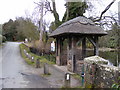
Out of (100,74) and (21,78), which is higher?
(100,74)

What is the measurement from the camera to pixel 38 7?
2283 cm

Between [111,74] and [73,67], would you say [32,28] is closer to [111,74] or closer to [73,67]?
[73,67]

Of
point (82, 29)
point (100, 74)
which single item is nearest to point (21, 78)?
point (82, 29)

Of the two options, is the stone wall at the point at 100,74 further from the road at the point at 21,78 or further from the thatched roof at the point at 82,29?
the thatched roof at the point at 82,29

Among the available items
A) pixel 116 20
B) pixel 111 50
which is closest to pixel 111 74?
pixel 116 20

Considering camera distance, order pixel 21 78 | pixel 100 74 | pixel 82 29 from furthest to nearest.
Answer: pixel 82 29, pixel 21 78, pixel 100 74

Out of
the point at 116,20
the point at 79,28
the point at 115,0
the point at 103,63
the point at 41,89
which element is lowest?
the point at 41,89

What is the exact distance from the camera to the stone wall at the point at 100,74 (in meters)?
4.37

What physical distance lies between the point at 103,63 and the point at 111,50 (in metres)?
28.7

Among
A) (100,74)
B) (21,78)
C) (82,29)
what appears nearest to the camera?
(100,74)

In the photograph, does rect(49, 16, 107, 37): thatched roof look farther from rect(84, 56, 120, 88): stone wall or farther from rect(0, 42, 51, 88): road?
rect(84, 56, 120, 88): stone wall

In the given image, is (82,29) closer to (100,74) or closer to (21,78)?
(21,78)

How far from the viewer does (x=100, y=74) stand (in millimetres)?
5004

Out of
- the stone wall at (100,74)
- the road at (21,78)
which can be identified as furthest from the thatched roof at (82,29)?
the stone wall at (100,74)
